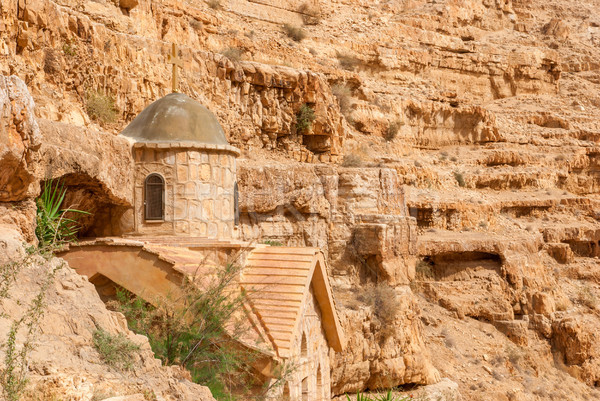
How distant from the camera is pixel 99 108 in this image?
1662 cm

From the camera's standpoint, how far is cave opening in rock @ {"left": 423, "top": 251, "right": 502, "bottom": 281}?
2406cm

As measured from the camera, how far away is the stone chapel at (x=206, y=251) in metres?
9.05

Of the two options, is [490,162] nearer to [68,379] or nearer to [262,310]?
[262,310]

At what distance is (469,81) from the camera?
1703 inches

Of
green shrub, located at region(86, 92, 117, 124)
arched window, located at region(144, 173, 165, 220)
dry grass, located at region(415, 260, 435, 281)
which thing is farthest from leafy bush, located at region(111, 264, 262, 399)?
dry grass, located at region(415, 260, 435, 281)

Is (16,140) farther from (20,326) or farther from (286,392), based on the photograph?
(286,392)

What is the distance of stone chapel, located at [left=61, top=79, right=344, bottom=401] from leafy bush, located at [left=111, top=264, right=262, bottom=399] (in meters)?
0.26

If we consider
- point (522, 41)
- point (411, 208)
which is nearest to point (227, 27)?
point (411, 208)

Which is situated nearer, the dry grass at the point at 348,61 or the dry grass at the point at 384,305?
the dry grass at the point at 384,305

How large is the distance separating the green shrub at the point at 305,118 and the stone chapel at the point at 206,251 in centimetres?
1088

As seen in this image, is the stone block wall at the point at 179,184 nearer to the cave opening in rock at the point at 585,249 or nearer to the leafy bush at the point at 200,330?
the leafy bush at the point at 200,330

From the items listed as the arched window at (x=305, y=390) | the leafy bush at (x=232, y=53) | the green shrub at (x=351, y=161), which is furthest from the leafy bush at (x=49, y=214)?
the leafy bush at (x=232, y=53)

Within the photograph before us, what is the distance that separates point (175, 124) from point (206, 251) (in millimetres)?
2358

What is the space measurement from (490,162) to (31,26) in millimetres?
23459
